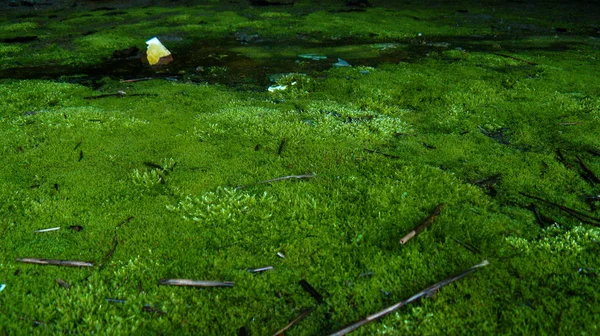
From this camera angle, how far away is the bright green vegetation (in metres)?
4.74

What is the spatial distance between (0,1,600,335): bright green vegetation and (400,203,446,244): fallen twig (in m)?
0.11

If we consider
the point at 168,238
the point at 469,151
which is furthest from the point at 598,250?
the point at 168,238

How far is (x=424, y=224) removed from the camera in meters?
6.04

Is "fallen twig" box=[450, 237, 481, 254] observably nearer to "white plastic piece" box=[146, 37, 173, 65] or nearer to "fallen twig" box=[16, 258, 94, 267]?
"fallen twig" box=[16, 258, 94, 267]

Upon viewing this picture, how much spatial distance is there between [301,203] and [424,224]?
2097 millimetres

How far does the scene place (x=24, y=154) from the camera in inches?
336

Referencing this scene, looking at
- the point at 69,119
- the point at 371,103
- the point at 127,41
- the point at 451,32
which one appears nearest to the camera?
the point at 69,119

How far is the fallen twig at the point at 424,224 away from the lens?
5762 mm

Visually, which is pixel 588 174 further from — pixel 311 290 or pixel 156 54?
pixel 156 54

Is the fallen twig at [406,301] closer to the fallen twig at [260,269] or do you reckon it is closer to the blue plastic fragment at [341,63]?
the fallen twig at [260,269]

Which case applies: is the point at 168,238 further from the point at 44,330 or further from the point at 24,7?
the point at 24,7

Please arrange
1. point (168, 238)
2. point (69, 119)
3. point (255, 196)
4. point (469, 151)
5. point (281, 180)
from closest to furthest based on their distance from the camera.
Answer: point (168, 238) < point (255, 196) < point (281, 180) < point (469, 151) < point (69, 119)

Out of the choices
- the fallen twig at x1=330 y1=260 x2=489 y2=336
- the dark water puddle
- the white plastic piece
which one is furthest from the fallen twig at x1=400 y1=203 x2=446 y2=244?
the white plastic piece

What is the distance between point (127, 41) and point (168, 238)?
19.9 m
